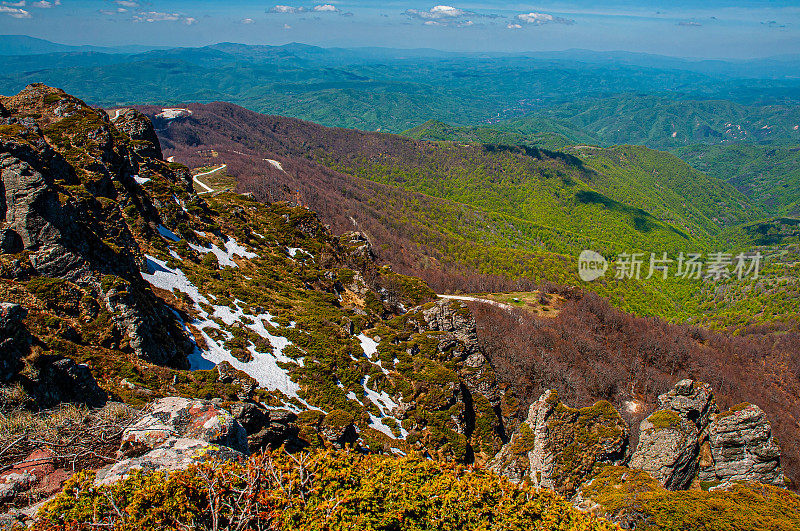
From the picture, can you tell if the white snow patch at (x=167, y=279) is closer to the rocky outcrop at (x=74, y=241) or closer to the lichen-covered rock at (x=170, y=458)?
the rocky outcrop at (x=74, y=241)

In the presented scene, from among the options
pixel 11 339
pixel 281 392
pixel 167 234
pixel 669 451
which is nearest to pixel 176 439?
pixel 11 339

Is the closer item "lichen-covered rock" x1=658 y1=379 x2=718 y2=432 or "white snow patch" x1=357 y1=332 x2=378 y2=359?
"lichen-covered rock" x1=658 y1=379 x2=718 y2=432

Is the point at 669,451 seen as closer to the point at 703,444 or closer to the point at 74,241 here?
the point at 703,444

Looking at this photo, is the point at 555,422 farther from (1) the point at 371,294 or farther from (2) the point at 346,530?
(1) the point at 371,294

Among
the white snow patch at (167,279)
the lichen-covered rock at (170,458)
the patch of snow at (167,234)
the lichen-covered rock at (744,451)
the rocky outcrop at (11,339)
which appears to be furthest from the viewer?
the patch of snow at (167,234)

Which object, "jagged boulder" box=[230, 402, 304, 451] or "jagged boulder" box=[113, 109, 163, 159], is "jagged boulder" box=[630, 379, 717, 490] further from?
"jagged boulder" box=[113, 109, 163, 159]

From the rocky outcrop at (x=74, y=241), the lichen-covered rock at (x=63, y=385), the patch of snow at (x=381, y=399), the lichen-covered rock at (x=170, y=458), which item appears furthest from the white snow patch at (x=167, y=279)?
the lichen-covered rock at (x=170, y=458)

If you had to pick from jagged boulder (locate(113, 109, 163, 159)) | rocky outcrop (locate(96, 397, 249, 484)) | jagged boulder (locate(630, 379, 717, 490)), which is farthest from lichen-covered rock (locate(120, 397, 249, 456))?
jagged boulder (locate(113, 109, 163, 159))
